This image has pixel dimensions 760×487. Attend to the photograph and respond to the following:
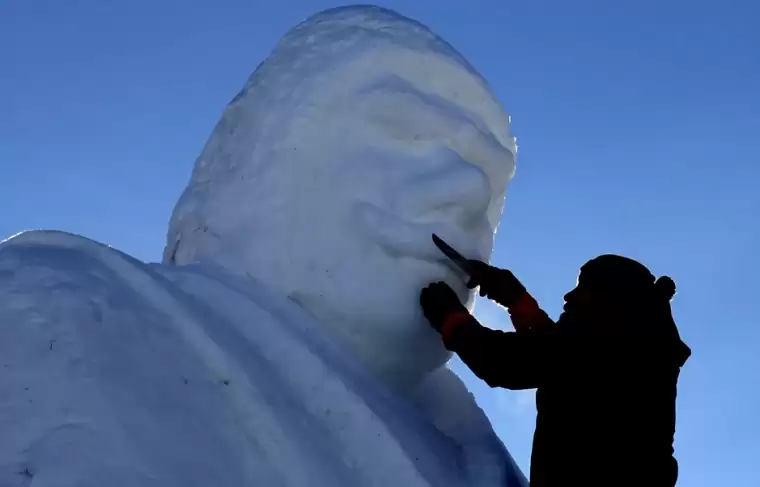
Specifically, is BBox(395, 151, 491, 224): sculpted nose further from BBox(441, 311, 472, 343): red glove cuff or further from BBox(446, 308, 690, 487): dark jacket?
BBox(446, 308, 690, 487): dark jacket

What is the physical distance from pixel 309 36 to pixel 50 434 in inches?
64.5

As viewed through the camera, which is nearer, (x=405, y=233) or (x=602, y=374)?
(x=602, y=374)

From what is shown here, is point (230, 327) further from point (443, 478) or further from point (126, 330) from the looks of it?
point (443, 478)

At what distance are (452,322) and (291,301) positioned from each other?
0.42 meters

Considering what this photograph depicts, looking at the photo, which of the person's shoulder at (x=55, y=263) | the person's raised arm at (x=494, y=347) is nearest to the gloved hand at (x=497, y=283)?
the person's raised arm at (x=494, y=347)

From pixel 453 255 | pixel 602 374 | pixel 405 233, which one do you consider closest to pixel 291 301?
pixel 405 233

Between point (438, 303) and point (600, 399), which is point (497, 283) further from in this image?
point (600, 399)

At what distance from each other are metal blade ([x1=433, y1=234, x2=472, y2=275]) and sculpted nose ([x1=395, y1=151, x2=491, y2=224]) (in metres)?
0.08

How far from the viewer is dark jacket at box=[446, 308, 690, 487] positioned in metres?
2.13

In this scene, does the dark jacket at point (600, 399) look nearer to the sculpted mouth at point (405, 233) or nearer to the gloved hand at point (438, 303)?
the gloved hand at point (438, 303)

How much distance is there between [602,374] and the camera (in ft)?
7.11

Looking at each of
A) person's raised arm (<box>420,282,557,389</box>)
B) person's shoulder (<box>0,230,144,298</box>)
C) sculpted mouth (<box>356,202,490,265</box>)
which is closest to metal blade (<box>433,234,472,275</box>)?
sculpted mouth (<box>356,202,490,265</box>)

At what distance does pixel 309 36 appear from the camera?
292cm

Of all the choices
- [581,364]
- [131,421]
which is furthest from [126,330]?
[581,364]
